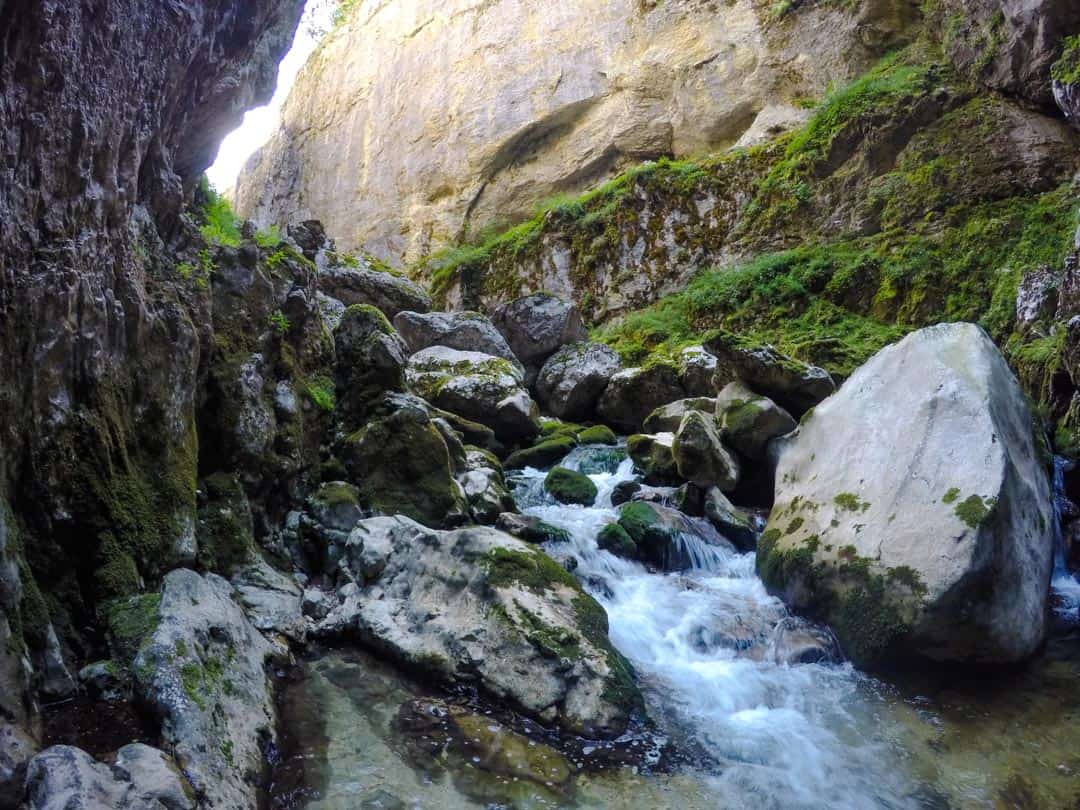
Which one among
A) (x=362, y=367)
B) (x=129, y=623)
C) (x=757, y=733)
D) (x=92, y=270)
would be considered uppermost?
(x=92, y=270)

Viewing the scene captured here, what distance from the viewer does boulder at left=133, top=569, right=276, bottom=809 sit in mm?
2914

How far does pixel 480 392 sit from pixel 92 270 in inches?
268

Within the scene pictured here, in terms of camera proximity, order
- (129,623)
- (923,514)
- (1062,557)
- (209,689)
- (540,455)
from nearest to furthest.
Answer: (209,689) → (129,623) → (923,514) → (1062,557) → (540,455)

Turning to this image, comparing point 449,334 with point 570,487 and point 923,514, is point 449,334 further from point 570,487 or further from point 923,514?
point 923,514

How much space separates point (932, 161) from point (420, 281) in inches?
583

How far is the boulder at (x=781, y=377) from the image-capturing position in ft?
28.2

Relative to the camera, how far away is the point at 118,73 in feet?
13.2

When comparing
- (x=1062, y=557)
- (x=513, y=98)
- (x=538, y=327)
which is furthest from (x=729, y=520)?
(x=513, y=98)

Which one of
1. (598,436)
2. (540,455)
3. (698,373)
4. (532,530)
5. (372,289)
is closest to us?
(532,530)

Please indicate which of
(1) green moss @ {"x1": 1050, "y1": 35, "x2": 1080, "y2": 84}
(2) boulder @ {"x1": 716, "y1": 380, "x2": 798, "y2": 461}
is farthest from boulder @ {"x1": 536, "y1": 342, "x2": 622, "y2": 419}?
(1) green moss @ {"x1": 1050, "y1": 35, "x2": 1080, "y2": 84}

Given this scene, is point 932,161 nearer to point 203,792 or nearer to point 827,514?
point 827,514

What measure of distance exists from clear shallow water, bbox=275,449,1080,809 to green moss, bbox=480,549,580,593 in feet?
2.46

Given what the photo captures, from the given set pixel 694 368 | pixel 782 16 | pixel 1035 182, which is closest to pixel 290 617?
pixel 694 368

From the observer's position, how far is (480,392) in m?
10.4
